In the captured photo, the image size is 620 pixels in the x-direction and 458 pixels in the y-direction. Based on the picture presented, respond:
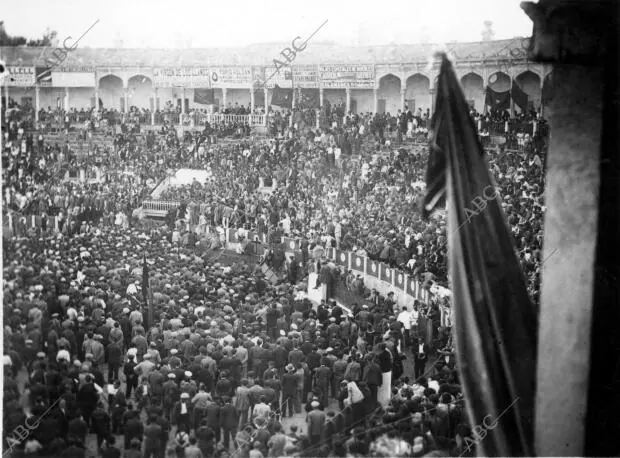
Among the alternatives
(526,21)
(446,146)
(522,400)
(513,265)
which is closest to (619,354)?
(522,400)

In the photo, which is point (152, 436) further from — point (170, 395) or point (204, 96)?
point (204, 96)

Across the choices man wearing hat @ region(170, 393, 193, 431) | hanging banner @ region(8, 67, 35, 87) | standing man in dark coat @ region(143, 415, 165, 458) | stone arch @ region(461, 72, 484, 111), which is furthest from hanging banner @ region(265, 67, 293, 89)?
standing man in dark coat @ region(143, 415, 165, 458)

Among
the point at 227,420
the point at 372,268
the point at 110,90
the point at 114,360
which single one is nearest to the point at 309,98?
the point at 372,268

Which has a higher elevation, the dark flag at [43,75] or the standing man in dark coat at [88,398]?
the dark flag at [43,75]

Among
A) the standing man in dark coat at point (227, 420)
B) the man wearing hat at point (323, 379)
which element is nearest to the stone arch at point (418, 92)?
the man wearing hat at point (323, 379)

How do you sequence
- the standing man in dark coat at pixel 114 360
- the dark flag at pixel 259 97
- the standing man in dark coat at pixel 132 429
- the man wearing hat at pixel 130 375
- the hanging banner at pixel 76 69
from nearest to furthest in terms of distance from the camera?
the standing man in dark coat at pixel 132 429, the man wearing hat at pixel 130 375, the standing man in dark coat at pixel 114 360, the hanging banner at pixel 76 69, the dark flag at pixel 259 97

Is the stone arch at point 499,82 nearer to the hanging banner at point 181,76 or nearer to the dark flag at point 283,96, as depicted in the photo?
the dark flag at point 283,96
